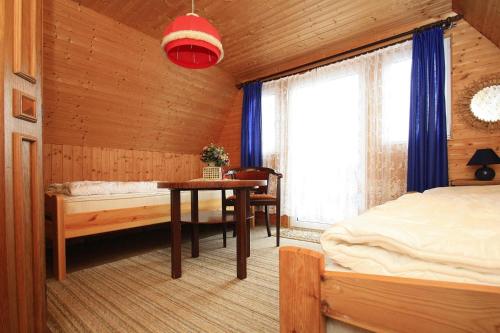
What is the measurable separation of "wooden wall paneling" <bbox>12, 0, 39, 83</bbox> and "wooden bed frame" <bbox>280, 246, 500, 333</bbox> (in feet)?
3.56

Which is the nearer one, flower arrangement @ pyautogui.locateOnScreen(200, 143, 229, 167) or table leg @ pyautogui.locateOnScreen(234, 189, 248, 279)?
table leg @ pyautogui.locateOnScreen(234, 189, 248, 279)

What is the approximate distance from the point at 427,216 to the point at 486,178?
2.04m

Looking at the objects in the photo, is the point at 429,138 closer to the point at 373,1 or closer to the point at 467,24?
the point at 467,24

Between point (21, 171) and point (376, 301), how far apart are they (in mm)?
1162

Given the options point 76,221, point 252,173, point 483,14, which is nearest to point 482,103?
point 483,14

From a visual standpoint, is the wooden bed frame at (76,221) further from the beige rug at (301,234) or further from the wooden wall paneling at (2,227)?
the beige rug at (301,234)

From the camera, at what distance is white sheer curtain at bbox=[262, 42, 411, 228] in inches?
116

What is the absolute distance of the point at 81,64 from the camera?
2.77 m

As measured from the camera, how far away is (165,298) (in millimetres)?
1540

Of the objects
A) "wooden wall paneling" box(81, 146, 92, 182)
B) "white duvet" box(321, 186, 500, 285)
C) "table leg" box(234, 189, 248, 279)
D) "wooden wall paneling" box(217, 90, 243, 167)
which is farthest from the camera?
"wooden wall paneling" box(217, 90, 243, 167)

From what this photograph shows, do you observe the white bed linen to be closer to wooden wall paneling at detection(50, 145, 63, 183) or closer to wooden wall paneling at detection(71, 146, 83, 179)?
wooden wall paneling at detection(50, 145, 63, 183)

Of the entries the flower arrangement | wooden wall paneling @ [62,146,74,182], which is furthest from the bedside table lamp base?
wooden wall paneling @ [62,146,74,182]

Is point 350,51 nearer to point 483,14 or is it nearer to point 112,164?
point 483,14

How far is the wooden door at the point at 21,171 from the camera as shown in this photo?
829 mm
